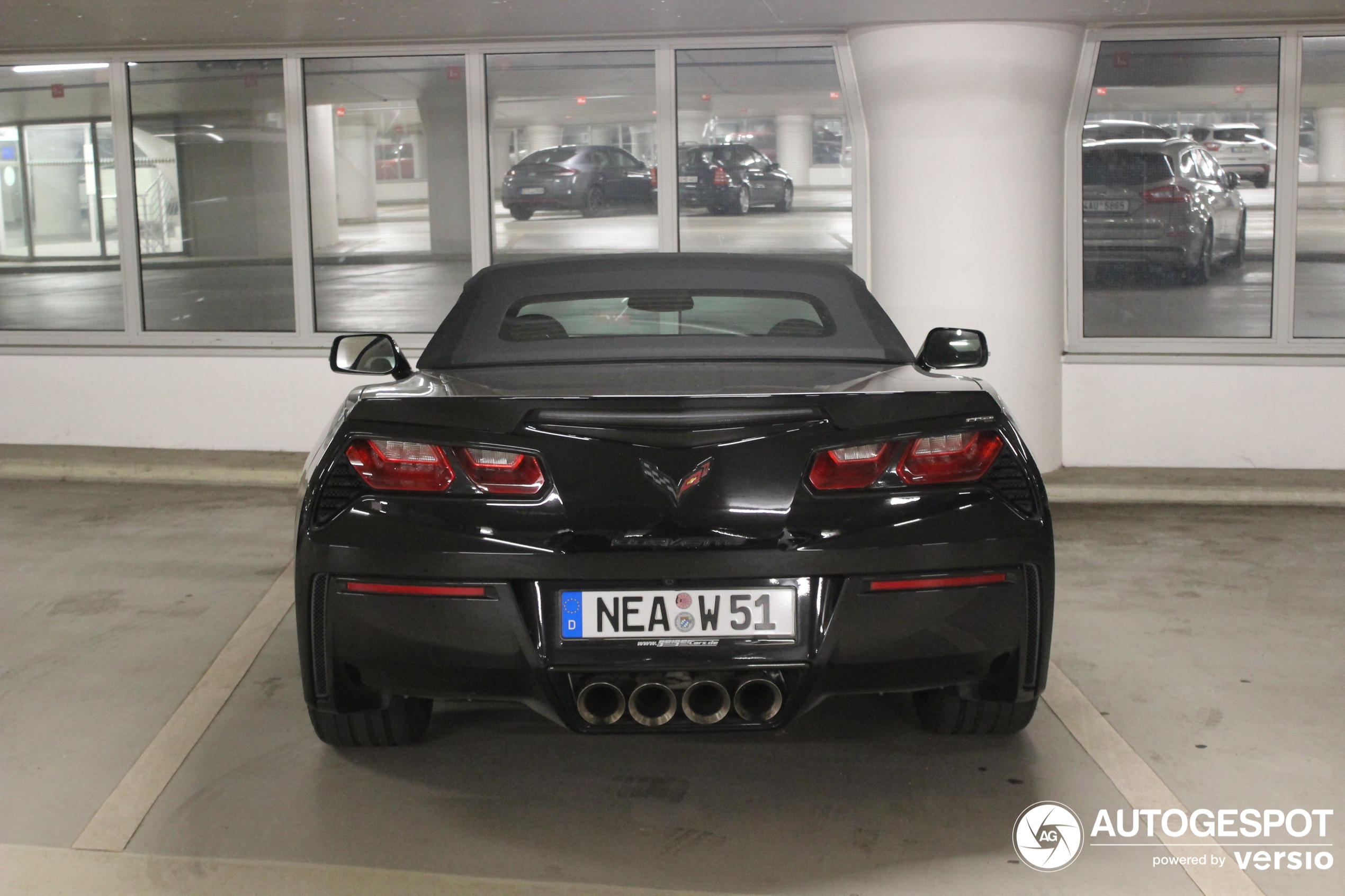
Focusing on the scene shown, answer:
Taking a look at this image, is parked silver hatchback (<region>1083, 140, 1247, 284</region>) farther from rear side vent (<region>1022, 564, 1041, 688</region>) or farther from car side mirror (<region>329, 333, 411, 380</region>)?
rear side vent (<region>1022, 564, 1041, 688</region>)

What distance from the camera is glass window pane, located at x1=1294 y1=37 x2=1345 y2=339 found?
8.08 meters

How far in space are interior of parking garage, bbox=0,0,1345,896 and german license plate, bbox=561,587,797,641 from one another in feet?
2.02

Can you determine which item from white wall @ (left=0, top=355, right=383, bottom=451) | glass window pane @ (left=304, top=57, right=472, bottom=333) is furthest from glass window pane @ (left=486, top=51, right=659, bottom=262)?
white wall @ (left=0, top=355, right=383, bottom=451)

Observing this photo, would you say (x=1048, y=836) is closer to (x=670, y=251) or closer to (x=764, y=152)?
(x=670, y=251)

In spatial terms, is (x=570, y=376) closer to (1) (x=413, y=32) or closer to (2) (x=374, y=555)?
(2) (x=374, y=555)

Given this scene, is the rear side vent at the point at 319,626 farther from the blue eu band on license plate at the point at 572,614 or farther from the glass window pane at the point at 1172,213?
the glass window pane at the point at 1172,213

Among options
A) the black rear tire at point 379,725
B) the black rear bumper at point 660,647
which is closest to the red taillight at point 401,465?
the black rear bumper at point 660,647

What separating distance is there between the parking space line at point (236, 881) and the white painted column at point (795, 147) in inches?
251

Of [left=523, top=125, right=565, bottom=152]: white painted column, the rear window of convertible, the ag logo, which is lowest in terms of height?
the ag logo

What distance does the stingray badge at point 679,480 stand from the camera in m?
2.82

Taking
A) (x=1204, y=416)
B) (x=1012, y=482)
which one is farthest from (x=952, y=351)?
(x=1204, y=416)

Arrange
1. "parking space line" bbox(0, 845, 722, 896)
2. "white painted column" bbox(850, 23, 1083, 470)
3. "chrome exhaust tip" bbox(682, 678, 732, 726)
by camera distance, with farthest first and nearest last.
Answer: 1. "white painted column" bbox(850, 23, 1083, 470)
2. "chrome exhaust tip" bbox(682, 678, 732, 726)
3. "parking space line" bbox(0, 845, 722, 896)

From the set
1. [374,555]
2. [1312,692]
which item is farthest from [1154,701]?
[374,555]

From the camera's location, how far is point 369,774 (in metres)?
3.37
